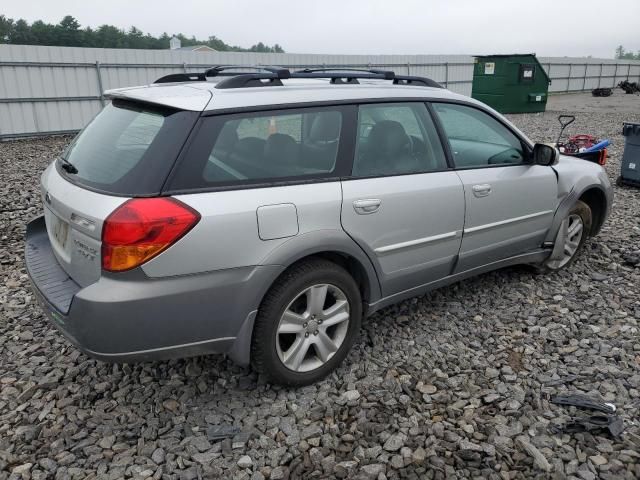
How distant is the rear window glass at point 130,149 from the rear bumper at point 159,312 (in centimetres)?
44

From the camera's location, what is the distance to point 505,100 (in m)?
19.7

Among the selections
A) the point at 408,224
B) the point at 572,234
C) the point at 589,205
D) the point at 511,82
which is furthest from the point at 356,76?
the point at 511,82

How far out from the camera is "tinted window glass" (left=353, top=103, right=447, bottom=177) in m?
3.11

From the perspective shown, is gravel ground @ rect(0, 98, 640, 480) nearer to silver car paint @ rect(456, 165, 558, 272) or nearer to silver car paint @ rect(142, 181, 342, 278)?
silver car paint @ rect(456, 165, 558, 272)

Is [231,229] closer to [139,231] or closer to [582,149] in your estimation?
[139,231]

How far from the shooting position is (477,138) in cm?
403

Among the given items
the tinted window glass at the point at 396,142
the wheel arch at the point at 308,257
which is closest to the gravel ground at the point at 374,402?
the wheel arch at the point at 308,257

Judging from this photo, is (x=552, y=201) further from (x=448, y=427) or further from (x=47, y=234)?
(x=47, y=234)

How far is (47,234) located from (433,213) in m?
2.35

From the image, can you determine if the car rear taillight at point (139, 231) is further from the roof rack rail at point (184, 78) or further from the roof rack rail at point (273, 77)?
the roof rack rail at point (184, 78)

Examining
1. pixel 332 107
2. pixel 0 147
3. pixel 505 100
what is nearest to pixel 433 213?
pixel 332 107

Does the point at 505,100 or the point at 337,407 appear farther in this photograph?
the point at 505,100

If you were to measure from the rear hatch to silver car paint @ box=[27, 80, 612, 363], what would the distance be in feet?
0.05

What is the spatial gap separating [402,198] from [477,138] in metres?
1.26
